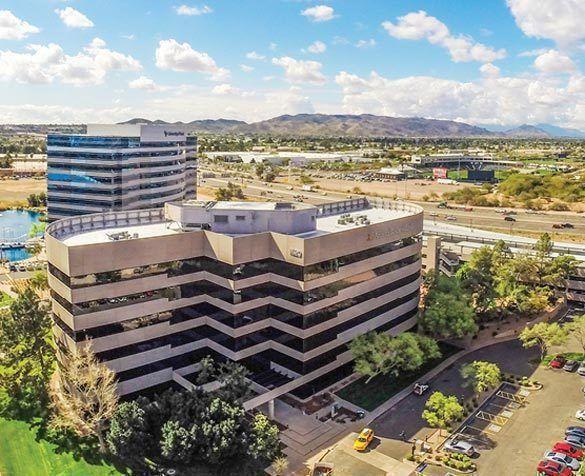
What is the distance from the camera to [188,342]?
203ft

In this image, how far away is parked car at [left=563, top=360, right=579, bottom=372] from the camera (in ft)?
232

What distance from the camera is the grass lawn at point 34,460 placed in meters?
50.9

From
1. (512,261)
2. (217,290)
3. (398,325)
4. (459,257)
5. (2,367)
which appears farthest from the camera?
(459,257)

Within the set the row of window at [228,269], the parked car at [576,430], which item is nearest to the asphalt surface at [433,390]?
the parked car at [576,430]

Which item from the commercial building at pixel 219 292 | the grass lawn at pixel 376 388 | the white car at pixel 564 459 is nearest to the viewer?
the white car at pixel 564 459

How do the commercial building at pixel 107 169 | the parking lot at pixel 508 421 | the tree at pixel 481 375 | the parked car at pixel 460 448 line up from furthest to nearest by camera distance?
the commercial building at pixel 107 169 < the tree at pixel 481 375 < the parked car at pixel 460 448 < the parking lot at pixel 508 421

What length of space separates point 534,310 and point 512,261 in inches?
390

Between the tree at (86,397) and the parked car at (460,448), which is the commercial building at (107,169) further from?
the parked car at (460,448)

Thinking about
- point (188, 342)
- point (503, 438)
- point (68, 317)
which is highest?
point (68, 317)

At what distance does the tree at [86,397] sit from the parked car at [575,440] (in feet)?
146

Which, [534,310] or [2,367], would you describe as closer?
[2,367]

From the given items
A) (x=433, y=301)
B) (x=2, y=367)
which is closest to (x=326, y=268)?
(x=433, y=301)

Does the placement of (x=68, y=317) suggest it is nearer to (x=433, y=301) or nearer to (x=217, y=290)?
(x=217, y=290)

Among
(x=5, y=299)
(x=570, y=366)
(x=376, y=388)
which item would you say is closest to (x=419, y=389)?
(x=376, y=388)
